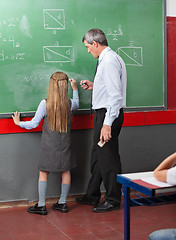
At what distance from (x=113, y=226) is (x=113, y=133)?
0.85m

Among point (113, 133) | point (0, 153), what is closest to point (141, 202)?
point (113, 133)

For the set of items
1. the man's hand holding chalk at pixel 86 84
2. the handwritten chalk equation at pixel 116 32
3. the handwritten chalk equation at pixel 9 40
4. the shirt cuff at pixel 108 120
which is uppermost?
the handwritten chalk equation at pixel 116 32

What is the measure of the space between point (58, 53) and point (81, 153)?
105 cm

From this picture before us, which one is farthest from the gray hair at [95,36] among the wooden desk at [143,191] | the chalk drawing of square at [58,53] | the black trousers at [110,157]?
the wooden desk at [143,191]

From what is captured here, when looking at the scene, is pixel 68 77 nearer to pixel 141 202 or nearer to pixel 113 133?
pixel 113 133

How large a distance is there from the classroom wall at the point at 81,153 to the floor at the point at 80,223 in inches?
8.8

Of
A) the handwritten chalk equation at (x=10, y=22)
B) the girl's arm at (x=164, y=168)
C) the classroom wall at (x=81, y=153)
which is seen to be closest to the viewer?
the girl's arm at (x=164, y=168)

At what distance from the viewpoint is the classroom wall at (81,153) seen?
4.10m

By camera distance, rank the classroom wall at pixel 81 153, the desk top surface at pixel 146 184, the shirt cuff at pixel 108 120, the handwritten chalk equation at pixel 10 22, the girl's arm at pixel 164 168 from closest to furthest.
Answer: the desk top surface at pixel 146 184 → the girl's arm at pixel 164 168 → the shirt cuff at pixel 108 120 → the handwritten chalk equation at pixel 10 22 → the classroom wall at pixel 81 153

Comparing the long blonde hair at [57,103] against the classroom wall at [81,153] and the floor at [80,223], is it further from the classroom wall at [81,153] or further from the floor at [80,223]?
the floor at [80,223]

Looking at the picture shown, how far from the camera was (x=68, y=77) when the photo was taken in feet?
13.7

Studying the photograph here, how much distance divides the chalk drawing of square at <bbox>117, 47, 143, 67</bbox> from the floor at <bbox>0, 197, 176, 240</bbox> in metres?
1.52

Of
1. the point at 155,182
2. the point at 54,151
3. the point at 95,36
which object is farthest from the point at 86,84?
the point at 155,182

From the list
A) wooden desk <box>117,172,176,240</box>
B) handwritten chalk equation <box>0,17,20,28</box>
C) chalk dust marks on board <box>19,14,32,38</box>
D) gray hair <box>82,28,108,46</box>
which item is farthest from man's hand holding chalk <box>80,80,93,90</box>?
wooden desk <box>117,172,176,240</box>
